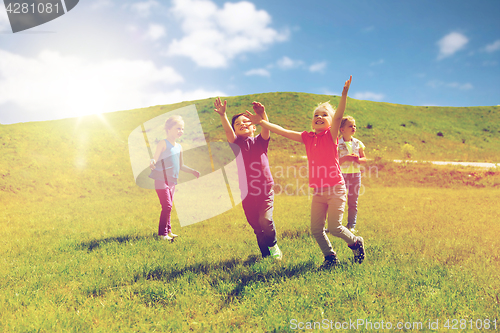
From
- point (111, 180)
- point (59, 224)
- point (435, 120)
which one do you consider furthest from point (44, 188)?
point (435, 120)

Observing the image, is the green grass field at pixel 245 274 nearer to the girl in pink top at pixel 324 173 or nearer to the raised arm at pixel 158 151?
the girl in pink top at pixel 324 173

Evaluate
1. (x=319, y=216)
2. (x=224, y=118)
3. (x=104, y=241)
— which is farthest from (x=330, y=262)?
(x=104, y=241)

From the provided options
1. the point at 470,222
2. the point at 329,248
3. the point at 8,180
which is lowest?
the point at 470,222

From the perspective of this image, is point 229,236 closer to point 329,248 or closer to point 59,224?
point 329,248

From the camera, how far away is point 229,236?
252 inches

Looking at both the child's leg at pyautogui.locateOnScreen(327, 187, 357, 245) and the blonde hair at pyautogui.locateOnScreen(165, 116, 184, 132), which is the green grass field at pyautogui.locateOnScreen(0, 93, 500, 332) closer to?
the child's leg at pyautogui.locateOnScreen(327, 187, 357, 245)

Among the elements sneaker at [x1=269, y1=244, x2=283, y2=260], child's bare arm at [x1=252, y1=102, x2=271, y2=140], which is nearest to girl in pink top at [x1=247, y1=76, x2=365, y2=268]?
child's bare arm at [x1=252, y1=102, x2=271, y2=140]

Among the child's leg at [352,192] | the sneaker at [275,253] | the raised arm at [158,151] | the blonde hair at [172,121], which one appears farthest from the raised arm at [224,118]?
the child's leg at [352,192]

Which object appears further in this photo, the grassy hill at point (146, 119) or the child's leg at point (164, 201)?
the grassy hill at point (146, 119)

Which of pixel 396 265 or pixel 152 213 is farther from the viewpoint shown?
pixel 152 213

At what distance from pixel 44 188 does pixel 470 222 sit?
64.2 feet

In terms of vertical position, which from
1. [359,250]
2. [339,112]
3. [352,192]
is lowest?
[359,250]

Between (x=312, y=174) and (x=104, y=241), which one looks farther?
(x=104, y=241)

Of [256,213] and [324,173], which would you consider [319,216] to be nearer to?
[324,173]
